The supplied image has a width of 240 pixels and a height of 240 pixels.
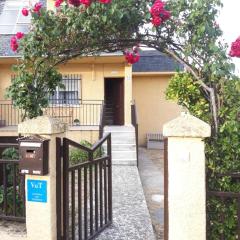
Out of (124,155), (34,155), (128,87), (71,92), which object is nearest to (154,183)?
(124,155)

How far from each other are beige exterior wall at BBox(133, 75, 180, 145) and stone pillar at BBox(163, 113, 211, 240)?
49.1ft

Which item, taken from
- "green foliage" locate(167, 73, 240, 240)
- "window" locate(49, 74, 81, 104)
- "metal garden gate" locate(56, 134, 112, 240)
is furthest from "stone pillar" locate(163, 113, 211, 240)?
"window" locate(49, 74, 81, 104)

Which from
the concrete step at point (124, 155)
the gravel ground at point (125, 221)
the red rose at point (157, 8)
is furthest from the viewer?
the concrete step at point (124, 155)

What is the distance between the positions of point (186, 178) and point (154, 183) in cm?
669

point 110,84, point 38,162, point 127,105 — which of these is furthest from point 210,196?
point 110,84

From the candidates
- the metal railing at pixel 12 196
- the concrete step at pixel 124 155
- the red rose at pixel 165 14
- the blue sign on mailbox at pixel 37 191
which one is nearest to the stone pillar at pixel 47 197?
the blue sign on mailbox at pixel 37 191

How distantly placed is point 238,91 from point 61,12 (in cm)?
220

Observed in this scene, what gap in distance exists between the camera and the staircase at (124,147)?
11836mm

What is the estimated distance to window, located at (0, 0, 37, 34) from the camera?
16.4 metres

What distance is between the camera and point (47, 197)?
4.33 metres

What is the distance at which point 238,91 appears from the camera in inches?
149

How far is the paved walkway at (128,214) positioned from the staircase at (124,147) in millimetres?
2044

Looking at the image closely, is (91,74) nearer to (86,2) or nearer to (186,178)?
(86,2)

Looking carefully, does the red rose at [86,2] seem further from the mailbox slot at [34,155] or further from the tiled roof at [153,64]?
the tiled roof at [153,64]
